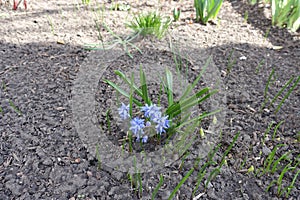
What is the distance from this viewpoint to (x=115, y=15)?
9.41 feet

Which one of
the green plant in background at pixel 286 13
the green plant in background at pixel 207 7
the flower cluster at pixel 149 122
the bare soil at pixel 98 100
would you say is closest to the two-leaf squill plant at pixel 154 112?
the flower cluster at pixel 149 122

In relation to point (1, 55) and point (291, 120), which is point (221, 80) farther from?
point (1, 55)

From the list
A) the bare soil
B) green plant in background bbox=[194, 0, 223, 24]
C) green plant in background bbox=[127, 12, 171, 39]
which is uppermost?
green plant in background bbox=[194, 0, 223, 24]

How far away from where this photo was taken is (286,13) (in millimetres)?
2791

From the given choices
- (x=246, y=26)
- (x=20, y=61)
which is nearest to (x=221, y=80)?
(x=246, y=26)

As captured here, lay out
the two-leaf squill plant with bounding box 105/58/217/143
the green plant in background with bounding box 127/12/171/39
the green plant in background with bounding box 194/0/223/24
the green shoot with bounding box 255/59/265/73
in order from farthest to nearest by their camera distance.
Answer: the green plant in background with bounding box 194/0/223/24 → the green plant in background with bounding box 127/12/171/39 → the green shoot with bounding box 255/59/265/73 → the two-leaf squill plant with bounding box 105/58/217/143

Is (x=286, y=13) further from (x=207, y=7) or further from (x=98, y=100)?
(x=98, y=100)

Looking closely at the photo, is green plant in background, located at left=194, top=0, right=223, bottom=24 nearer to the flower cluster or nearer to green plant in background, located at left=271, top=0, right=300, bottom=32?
green plant in background, located at left=271, top=0, right=300, bottom=32

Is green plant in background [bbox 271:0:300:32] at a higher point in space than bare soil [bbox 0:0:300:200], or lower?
higher

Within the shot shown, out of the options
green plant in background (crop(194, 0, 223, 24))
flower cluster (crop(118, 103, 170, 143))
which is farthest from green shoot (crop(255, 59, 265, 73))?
flower cluster (crop(118, 103, 170, 143))

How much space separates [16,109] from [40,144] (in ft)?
1.11

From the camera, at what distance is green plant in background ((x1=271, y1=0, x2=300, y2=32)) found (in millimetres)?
2734

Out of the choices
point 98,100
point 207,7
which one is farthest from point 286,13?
point 98,100

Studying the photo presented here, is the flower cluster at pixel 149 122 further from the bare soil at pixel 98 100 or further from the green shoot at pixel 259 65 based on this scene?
the green shoot at pixel 259 65
